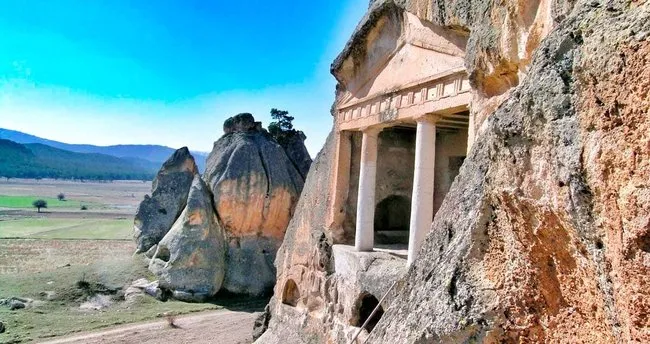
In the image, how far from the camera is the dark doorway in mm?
15508

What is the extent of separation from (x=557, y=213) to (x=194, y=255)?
2506cm

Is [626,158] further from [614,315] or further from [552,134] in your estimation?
[614,315]

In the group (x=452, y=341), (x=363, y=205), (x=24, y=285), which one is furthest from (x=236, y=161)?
(x=452, y=341)

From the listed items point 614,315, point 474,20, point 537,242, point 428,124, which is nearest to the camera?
point 614,315

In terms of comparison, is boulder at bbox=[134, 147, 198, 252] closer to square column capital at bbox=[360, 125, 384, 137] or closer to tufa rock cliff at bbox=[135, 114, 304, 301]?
tufa rock cliff at bbox=[135, 114, 304, 301]

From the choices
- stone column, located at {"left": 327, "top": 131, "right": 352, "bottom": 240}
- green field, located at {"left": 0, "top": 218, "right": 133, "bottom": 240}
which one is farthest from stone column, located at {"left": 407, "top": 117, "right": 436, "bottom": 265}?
green field, located at {"left": 0, "top": 218, "right": 133, "bottom": 240}

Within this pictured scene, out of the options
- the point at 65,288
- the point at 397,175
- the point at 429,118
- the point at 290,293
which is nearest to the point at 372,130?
the point at 429,118

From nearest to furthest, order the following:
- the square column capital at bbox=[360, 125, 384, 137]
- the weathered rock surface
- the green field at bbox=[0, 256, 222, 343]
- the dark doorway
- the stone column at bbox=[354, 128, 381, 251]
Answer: the stone column at bbox=[354, 128, 381, 251]
the square column capital at bbox=[360, 125, 384, 137]
the dark doorway
the green field at bbox=[0, 256, 222, 343]
the weathered rock surface

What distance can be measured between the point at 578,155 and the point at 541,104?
51cm

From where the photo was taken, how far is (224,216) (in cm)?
2823

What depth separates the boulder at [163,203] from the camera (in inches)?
1209

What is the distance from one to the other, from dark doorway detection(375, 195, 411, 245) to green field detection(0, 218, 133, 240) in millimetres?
37927

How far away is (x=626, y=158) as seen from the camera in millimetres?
2438

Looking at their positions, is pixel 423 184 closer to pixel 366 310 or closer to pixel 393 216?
pixel 366 310
